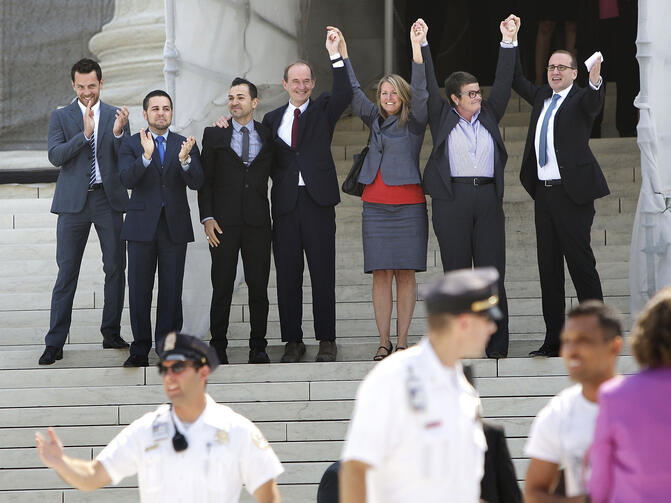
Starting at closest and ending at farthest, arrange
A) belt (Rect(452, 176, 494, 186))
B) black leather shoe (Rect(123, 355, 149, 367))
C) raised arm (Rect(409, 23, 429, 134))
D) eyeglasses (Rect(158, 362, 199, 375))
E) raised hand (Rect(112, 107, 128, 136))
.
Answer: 1. eyeglasses (Rect(158, 362, 199, 375))
2. raised arm (Rect(409, 23, 429, 134))
3. belt (Rect(452, 176, 494, 186))
4. black leather shoe (Rect(123, 355, 149, 367))
5. raised hand (Rect(112, 107, 128, 136))

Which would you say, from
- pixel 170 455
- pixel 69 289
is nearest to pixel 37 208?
pixel 69 289

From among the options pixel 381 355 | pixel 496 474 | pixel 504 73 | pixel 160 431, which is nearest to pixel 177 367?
pixel 160 431

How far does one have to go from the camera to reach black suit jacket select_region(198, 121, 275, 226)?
25.2 feet

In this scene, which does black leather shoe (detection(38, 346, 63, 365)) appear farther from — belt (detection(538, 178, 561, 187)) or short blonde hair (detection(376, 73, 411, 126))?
belt (detection(538, 178, 561, 187))

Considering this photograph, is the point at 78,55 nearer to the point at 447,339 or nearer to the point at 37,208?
the point at 37,208

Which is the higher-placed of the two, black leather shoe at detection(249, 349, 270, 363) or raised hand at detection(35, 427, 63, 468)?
raised hand at detection(35, 427, 63, 468)

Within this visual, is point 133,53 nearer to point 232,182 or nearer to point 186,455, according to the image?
point 232,182

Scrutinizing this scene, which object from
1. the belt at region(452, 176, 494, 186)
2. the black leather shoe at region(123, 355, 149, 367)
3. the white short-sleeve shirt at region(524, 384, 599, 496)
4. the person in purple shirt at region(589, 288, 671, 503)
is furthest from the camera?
the black leather shoe at region(123, 355, 149, 367)

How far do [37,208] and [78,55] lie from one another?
2170 mm

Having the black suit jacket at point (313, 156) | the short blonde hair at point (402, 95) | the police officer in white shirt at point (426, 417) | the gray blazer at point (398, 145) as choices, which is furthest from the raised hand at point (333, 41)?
the police officer in white shirt at point (426, 417)

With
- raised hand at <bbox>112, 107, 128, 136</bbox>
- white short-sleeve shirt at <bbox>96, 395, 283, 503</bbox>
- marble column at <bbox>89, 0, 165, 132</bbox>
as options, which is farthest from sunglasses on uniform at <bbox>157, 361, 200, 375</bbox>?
marble column at <bbox>89, 0, 165, 132</bbox>

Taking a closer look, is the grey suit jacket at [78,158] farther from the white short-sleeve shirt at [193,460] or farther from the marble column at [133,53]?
the white short-sleeve shirt at [193,460]

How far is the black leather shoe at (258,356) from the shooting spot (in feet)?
24.7

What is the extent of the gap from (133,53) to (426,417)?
8692 mm
